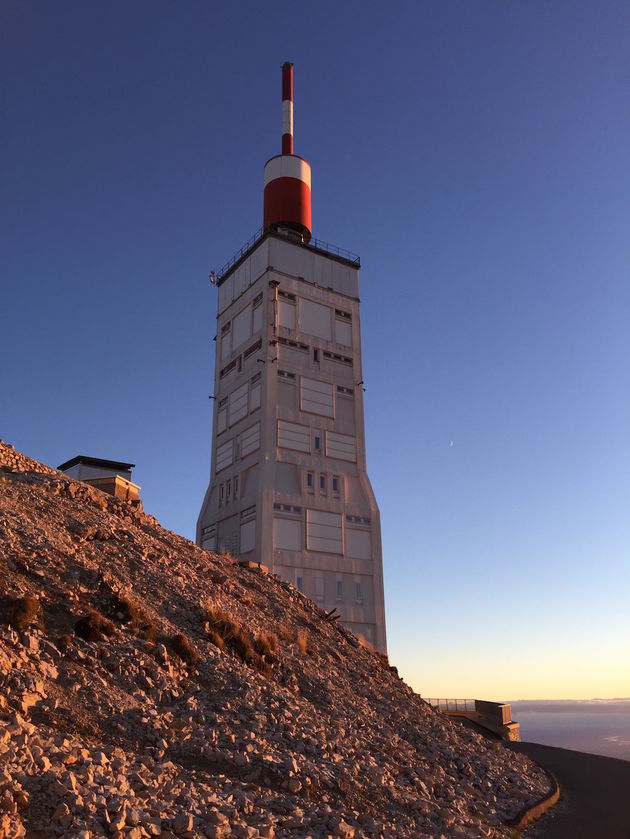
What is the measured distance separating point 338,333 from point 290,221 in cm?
1245

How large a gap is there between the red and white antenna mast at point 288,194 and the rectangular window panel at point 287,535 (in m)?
30.1

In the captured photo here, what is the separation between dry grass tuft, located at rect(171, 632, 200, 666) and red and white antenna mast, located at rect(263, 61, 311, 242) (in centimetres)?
5764

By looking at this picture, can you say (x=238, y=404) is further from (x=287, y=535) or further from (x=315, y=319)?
(x=287, y=535)

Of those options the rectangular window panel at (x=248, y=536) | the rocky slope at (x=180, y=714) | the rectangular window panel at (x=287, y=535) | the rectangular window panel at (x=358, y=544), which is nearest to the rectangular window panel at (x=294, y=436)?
the rectangular window panel at (x=287, y=535)

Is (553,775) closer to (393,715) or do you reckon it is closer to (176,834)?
(393,715)

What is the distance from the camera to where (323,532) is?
59438 mm

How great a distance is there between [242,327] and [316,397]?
10.6 meters

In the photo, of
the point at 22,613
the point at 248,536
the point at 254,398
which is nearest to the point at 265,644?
the point at 22,613

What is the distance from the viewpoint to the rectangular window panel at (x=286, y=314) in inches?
2509

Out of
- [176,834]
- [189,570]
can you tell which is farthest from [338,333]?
[176,834]

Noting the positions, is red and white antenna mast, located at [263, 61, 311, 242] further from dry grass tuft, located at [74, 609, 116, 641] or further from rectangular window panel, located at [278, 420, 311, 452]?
dry grass tuft, located at [74, 609, 116, 641]

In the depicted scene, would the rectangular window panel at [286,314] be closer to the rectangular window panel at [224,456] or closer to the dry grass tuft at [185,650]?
the rectangular window panel at [224,456]

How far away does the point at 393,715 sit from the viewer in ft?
73.6

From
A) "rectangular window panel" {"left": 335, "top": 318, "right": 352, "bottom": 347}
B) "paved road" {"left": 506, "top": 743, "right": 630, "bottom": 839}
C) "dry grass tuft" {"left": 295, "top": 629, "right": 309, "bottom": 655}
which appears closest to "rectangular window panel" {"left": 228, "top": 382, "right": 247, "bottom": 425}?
"rectangular window panel" {"left": 335, "top": 318, "right": 352, "bottom": 347}
